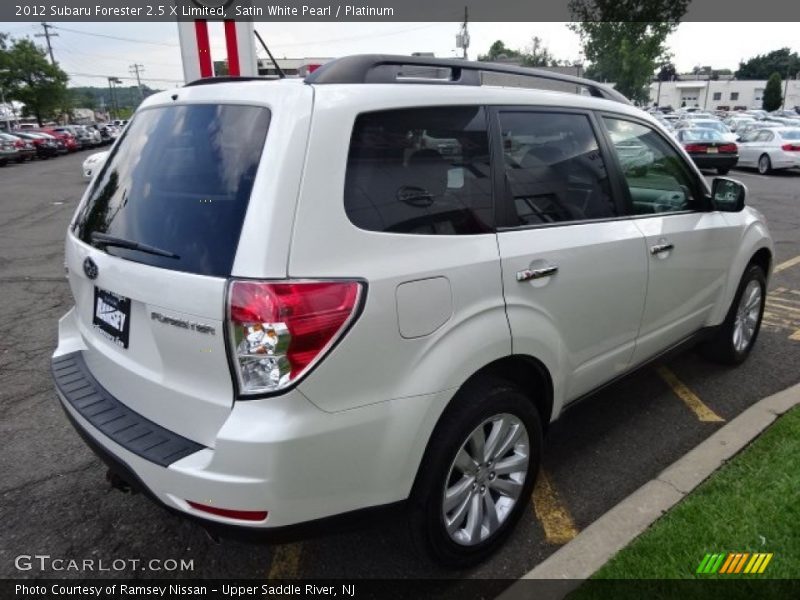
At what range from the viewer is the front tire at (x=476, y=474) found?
221 centimetres

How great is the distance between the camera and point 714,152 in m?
18.7

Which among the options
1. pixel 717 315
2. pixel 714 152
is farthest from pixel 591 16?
pixel 717 315

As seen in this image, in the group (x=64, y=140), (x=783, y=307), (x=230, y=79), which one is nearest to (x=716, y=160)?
(x=783, y=307)

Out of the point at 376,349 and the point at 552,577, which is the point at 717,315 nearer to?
Result: the point at 552,577

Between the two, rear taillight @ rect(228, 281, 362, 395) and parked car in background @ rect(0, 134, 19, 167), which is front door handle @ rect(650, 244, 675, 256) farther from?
parked car in background @ rect(0, 134, 19, 167)

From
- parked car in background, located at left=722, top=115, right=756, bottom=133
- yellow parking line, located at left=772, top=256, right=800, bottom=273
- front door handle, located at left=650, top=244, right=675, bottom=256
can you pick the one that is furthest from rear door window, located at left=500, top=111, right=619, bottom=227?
parked car in background, located at left=722, top=115, right=756, bottom=133

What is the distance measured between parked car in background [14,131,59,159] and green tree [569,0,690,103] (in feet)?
129

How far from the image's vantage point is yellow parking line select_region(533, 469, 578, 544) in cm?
274

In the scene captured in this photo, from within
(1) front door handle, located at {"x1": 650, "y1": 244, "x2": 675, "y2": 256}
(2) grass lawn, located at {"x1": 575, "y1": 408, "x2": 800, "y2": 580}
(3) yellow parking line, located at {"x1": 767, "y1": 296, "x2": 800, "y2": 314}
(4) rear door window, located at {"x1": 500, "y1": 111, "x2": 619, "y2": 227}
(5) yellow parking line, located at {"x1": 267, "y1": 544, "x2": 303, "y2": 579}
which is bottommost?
(3) yellow parking line, located at {"x1": 767, "y1": 296, "x2": 800, "y2": 314}

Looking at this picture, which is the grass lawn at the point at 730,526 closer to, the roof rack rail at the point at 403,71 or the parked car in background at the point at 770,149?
the roof rack rail at the point at 403,71

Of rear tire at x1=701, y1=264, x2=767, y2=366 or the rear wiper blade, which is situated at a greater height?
the rear wiper blade

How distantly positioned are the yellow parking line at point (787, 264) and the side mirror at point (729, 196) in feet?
13.6

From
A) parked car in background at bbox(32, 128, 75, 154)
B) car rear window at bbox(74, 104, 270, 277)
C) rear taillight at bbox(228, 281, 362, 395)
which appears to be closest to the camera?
rear taillight at bbox(228, 281, 362, 395)

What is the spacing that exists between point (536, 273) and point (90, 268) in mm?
1744
